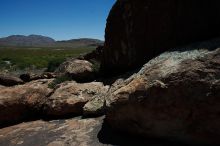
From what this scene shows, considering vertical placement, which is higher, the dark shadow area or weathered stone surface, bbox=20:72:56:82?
weathered stone surface, bbox=20:72:56:82

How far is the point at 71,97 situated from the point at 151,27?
3.30m

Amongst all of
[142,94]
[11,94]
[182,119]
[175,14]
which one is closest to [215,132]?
[182,119]

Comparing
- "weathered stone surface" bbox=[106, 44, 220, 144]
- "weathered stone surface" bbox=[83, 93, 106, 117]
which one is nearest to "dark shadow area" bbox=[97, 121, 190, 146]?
"weathered stone surface" bbox=[106, 44, 220, 144]

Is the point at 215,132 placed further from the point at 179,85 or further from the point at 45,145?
the point at 45,145

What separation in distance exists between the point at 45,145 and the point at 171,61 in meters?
3.67

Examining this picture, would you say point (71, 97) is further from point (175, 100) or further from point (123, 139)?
point (175, 100)

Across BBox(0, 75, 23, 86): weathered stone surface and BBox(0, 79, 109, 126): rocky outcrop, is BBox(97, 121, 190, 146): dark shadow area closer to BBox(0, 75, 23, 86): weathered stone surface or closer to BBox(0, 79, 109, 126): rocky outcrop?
BBox(0, 79, 109, 126): rocky outcrop

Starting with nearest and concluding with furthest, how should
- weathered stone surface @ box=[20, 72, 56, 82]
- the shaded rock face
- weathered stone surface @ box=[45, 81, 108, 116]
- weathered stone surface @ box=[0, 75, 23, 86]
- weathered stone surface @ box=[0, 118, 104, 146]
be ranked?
weathered stone surface @ box=[0, 118, 104, 146] → the shaded rock face → weathered stone surface @ box=[45, 81, 108, 116] → weathered stone surface @ box=[0, 75, 23, 86] → weathered stone surface @ box=[20, 72, 56, 82]

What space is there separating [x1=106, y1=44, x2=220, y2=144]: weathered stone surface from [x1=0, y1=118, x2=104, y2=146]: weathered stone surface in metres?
0.95

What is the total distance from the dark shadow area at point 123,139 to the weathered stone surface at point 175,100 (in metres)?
0.12

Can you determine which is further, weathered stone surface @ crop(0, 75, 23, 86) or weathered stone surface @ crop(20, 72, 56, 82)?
weathered stone surface @ crop(20, 72, 56, 82)

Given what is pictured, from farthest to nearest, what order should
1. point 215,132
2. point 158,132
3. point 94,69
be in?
point 94,69
point 158,132
point 215,132

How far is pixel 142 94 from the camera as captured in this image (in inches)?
304

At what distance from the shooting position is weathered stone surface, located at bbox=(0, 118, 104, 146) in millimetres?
8484
